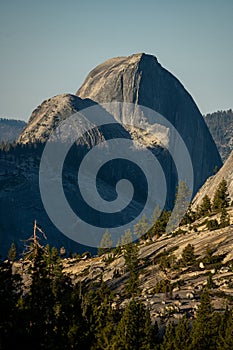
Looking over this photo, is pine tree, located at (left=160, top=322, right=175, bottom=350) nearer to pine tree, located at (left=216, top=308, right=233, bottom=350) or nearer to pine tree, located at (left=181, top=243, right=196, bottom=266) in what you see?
pine tree, located at (left=216, top=308, right=233, bottom=350)

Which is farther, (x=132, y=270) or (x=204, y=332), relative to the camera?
(x=132, y=270)

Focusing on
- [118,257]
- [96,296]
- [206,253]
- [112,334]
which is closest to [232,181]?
[118,257]

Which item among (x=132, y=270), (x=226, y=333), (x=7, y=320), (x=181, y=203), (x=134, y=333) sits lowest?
(x=132, y=270)

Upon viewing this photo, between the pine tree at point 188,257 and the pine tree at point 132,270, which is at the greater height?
the pine tree at point 188,257

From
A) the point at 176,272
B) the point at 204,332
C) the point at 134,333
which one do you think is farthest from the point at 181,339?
the point at 176,272

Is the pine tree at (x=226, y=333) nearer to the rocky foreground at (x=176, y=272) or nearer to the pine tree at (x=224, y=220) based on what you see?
the rocky foreground at (x=176, y=272)

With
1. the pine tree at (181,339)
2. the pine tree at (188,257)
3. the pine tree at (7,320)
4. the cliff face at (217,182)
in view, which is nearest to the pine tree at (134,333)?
the pine tree at (181,339)

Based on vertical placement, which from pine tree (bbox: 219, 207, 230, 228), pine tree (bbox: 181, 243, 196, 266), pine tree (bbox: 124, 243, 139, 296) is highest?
pine tree (bbox: 219, 207, 230, 228)

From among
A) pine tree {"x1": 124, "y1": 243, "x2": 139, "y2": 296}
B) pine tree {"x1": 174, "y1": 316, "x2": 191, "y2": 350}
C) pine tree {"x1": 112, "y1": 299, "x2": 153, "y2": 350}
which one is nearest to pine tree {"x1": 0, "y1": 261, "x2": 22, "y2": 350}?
pine tree {"x1": 112, "y1": 299, "x2": 153, "y2": 350}

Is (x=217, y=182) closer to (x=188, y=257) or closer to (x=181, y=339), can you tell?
(x=188, y=257)

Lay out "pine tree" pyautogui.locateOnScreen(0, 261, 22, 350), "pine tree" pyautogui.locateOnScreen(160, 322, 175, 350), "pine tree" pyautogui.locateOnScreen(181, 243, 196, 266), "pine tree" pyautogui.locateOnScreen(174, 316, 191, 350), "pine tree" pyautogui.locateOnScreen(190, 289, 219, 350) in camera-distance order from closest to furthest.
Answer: "pine tree" pyautogui.locateOnScreen(0, 261, 22, 350)
"pine tree" pyautogui.locateOnScreen(174, 316, 191, 350)
"pine tree" pyautogui.locateOnScreen(160, 322, 175, 350)
"pine tree" pyautogui.locateOnScreen(190, 289, 219, 350)
"pine tree" pyautogui.locateOnScreen(181, 243, 196, 266)

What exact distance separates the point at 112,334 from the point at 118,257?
1810 inches

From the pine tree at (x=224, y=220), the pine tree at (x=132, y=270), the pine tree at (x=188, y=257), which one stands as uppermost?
the pine tree at (x=224, y=220)

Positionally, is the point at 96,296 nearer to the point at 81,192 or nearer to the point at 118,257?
the point at 118,257
